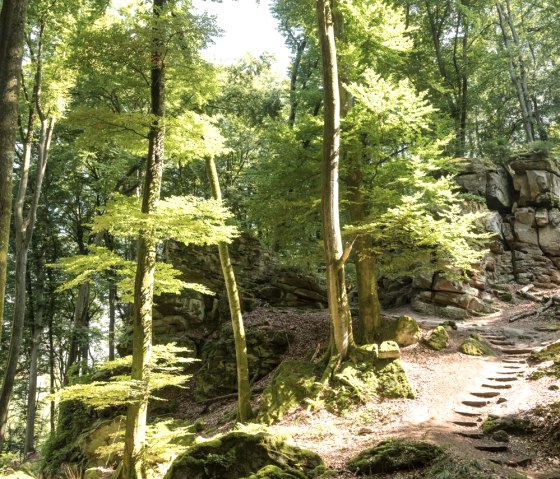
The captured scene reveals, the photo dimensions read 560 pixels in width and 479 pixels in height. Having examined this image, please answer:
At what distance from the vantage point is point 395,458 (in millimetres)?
5082

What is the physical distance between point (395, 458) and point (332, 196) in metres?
5.40

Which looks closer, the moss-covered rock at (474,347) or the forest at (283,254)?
the forest at (283,254)

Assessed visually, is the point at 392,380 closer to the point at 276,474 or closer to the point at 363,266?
the point at 363,266

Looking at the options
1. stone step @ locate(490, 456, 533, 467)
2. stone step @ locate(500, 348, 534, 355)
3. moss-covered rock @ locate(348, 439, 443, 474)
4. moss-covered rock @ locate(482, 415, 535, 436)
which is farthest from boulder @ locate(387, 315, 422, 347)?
stone step @ locate(490, 456, 533, 467)

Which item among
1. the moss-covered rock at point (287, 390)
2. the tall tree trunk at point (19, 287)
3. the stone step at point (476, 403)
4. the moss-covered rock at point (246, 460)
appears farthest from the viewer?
the tall tree trunk at point (19, 287)

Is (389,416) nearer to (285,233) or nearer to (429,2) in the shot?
(285,233)

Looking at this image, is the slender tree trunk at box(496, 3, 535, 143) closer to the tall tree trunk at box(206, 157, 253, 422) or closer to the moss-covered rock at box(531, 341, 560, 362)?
the moss-covered rock at box(531, 341, 560, 362)

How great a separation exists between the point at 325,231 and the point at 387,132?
2808 millimetres

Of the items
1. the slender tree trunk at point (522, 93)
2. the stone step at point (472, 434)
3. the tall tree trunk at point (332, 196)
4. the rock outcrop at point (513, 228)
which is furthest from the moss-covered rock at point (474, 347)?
the slender tree trunk at point (522, 93)

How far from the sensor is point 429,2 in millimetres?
20438

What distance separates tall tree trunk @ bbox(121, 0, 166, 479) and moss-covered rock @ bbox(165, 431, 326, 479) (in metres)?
0.90

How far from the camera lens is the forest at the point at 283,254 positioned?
5848 millimetres

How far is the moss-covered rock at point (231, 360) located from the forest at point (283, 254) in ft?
0.20

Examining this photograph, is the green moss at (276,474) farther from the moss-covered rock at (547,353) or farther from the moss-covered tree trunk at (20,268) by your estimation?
the moss-covered tree trunk at (20,268)
